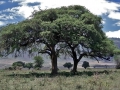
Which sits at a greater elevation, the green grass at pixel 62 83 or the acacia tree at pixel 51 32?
the acacia tree at pixel 51 32

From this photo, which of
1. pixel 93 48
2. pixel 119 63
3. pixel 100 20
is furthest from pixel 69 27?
pixel 119 63

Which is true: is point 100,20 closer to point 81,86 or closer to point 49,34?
point 49,34

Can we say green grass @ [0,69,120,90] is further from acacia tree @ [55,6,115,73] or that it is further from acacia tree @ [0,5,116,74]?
acacia tree @ [55,6,115,73]

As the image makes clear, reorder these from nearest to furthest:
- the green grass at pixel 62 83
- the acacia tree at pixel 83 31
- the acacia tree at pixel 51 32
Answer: the green grass at pixel 62 83, the acacia tree at pixel 51 32, the acacia tree at pixel 83 31

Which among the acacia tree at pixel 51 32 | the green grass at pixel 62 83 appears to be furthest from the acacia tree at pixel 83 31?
the green grass at pixel 62 83

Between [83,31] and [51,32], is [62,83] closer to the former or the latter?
[51,32]

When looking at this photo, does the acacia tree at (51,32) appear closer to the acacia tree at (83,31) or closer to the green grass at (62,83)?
the acacia tree at (83,31)

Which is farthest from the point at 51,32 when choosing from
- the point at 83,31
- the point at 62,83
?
the point at 62,83

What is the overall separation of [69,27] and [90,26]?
314cm

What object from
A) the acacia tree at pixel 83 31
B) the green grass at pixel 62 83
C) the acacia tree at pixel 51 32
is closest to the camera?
the green grass at pixel 62 83

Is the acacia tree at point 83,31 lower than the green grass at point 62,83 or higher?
higher

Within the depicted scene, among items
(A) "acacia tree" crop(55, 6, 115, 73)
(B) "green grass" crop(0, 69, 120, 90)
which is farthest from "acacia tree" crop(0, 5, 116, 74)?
(B) "green grass" crop(0, 69, 120, 90)

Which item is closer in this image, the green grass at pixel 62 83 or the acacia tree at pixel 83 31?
the green grass at pixel 62 83

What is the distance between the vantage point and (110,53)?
43969 millimetres
